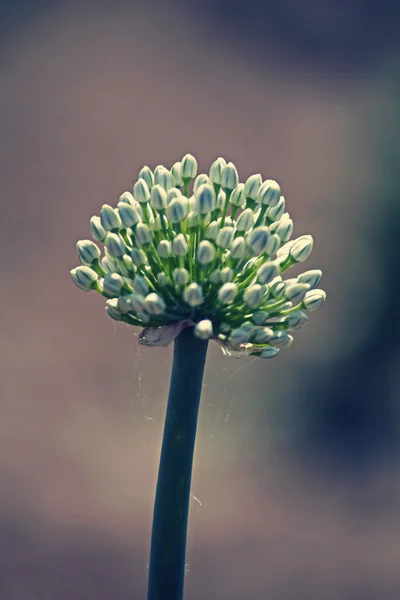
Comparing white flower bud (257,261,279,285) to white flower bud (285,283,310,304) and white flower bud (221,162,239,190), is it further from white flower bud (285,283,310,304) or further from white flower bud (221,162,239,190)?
white flower bud (221,162,239,190)

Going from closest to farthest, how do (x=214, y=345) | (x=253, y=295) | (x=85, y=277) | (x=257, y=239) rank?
1. (x=253, y=295)
2. (x=257, y=239)
3. (x=85, y=277)
4. (x=214, y=345)

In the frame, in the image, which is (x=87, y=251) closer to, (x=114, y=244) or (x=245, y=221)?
(x=114, y=244)

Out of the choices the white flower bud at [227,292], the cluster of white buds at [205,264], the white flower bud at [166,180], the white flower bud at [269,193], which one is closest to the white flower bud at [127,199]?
the cluster of white buds at [205,264]

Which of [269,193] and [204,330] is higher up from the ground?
[269,193]

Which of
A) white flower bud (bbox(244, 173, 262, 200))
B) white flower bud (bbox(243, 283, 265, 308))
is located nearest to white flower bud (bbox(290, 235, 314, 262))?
white flower bud (bbox(244, 173, 262, 200))

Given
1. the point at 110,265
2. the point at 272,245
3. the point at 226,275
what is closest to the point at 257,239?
the point at 272,245

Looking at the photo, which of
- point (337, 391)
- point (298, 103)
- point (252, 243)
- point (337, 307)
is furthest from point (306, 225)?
point (252, 243)
